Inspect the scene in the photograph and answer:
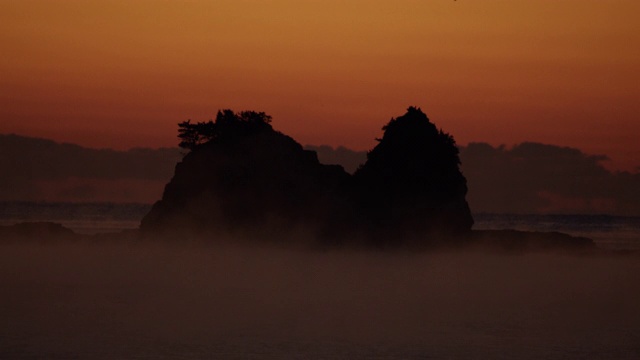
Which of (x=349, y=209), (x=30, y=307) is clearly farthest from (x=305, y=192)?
(x=30, y=307)

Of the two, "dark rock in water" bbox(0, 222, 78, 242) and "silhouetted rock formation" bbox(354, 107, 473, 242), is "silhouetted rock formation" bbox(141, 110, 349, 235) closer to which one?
"silhouetted rock formation" bbox(354, 107, 473, 242)

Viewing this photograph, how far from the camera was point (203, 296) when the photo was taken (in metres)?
56.3

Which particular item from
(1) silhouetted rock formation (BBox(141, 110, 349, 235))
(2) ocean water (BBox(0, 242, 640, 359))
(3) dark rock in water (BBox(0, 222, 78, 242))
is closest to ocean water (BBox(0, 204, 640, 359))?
(2) ocean water (BBox(0, 242, 640, 359))

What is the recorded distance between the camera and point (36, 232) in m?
99.1

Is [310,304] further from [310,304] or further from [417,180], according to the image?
[417,180]

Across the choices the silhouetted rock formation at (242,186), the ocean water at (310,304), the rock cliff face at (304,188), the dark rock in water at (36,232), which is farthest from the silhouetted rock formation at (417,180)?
the dark rock in water at (36,232)

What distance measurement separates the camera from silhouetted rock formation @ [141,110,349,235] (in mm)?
75375

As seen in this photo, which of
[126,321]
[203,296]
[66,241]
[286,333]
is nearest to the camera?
[286,333]

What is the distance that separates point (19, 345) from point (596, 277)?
1527 inches

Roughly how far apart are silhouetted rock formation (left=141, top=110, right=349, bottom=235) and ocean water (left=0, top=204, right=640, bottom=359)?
186cm

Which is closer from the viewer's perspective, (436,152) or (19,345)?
(19,345)

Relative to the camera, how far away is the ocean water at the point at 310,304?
39.1 m

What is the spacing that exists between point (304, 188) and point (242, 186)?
4.04 meters

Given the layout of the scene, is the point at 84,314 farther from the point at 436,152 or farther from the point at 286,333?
the point at 436,152
